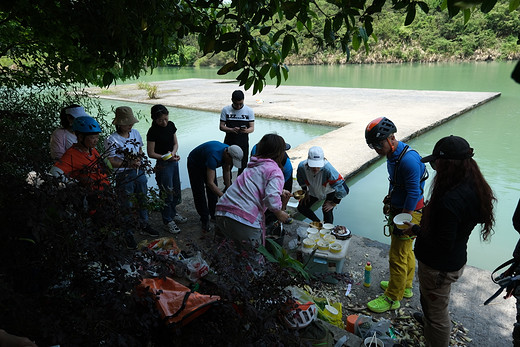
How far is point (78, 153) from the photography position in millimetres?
2879

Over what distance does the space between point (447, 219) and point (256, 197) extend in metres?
1.32

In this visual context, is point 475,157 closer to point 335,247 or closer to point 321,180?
point 321,180

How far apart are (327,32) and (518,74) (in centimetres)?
166

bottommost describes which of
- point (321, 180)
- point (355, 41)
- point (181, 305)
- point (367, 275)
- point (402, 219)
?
point (367, 275)

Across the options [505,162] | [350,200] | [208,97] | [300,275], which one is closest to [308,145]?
[350,200]

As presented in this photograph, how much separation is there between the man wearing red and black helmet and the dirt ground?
16 centimetres

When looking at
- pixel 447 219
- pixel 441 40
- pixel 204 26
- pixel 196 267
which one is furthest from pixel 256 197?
pixel 441 40

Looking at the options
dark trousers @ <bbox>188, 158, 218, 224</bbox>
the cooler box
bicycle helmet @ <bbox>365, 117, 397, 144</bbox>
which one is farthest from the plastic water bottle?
dark trousers @ <bbox>188, 158, 218, 224</bbox>

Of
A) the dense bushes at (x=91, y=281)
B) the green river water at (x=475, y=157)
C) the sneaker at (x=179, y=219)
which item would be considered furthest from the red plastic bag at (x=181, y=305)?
the sneaker at (x=179, y=219)

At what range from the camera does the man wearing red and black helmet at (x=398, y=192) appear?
Result: 8.97 ft

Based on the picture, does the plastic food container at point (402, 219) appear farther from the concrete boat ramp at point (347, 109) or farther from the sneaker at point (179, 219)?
the concrete boat ramp at point (347, 109)

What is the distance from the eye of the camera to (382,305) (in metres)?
3.06

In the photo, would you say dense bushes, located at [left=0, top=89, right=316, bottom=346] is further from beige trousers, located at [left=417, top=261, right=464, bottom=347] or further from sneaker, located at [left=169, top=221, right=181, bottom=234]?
sneaker, located at [left=169, top=221, right=181, bottom=234]

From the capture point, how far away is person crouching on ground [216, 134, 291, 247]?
268 centimetres
